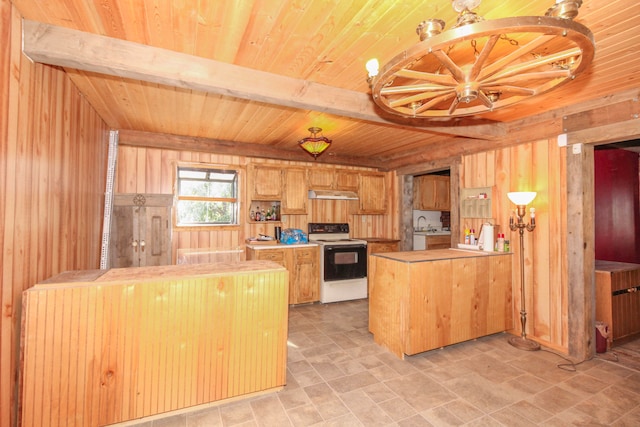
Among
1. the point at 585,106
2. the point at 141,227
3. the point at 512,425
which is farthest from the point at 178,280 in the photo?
the point at 585,106

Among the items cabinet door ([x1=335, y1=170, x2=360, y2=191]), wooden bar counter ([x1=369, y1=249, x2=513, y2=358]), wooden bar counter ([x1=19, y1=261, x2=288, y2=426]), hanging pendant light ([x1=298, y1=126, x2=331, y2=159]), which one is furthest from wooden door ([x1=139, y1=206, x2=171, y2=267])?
cabinet door ([x1=335, y1=170, x2=360, y2=191])

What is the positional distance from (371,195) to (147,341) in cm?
455

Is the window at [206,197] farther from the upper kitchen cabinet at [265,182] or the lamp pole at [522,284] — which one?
the lamp pole at [522,284]

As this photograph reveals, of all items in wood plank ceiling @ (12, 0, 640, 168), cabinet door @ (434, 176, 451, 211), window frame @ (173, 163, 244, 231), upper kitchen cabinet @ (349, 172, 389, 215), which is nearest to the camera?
wood plank ceiling @ (12, 0, 640, 168)

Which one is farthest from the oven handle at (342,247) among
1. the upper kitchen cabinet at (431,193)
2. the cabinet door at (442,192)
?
the cabinet door at (442,192)

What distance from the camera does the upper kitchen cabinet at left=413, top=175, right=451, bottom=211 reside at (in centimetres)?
633

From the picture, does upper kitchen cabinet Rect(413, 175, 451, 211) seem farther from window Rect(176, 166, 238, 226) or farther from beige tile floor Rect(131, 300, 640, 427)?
window Rect(176, 166, 238, 226)

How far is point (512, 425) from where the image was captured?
77.6 inches

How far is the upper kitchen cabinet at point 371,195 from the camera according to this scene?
18.6ft

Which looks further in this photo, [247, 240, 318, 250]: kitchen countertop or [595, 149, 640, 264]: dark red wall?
[247, 240, 318, 250]: kitchen countertop

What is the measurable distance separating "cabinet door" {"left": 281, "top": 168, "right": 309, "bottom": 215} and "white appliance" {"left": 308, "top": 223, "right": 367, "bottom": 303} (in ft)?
2.24

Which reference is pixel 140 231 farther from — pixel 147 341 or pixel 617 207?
pixel 617 207

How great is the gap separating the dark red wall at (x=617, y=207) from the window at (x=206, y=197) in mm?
5597

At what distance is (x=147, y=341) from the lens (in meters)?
1.97
